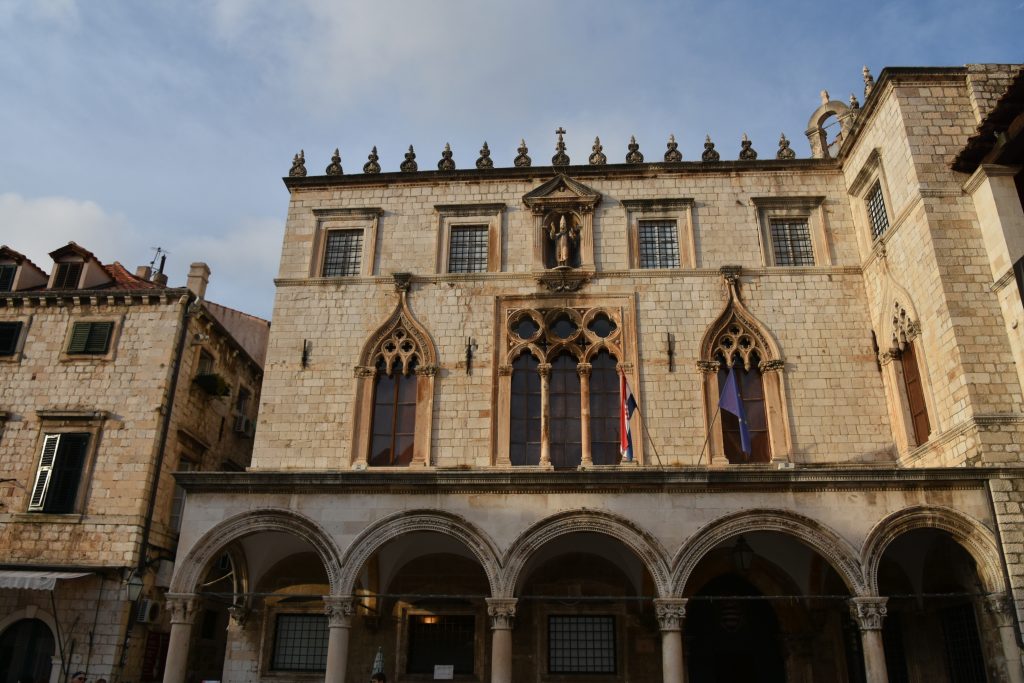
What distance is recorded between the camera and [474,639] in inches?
639

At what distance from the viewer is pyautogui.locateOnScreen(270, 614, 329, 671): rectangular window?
1641 cm

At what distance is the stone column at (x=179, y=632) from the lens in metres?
13.5

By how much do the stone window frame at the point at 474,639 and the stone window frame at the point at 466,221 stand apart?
7413mm

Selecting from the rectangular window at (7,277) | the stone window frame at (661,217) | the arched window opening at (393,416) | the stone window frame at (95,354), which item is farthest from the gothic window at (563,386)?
the rectangular window at (7,277)

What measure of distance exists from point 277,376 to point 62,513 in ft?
19.4

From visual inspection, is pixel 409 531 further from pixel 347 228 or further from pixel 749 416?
pixel 347 228

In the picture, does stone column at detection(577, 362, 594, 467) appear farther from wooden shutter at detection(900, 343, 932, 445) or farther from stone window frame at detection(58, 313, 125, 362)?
stone window frame at detection(58, 313, 125, 362)

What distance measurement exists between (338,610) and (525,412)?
5.58 metres

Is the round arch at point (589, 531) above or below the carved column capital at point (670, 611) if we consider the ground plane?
above

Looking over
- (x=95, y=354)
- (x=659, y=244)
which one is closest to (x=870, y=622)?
(x=659, y=244)

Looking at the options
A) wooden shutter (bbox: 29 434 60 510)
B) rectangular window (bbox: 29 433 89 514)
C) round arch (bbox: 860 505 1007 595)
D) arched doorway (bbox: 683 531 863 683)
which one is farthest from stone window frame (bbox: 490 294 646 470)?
wooden shutter (bbox: 29 434 60 510)

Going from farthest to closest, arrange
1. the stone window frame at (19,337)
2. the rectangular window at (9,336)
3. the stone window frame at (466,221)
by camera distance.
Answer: the rectangular window at (9,336), the stone window frame at (19,337), the stone window frame at (466,221)

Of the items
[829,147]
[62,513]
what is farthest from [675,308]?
[62,513]

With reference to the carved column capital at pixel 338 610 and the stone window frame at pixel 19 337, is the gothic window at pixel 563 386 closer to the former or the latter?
the carved column capital at pixel 338 610
